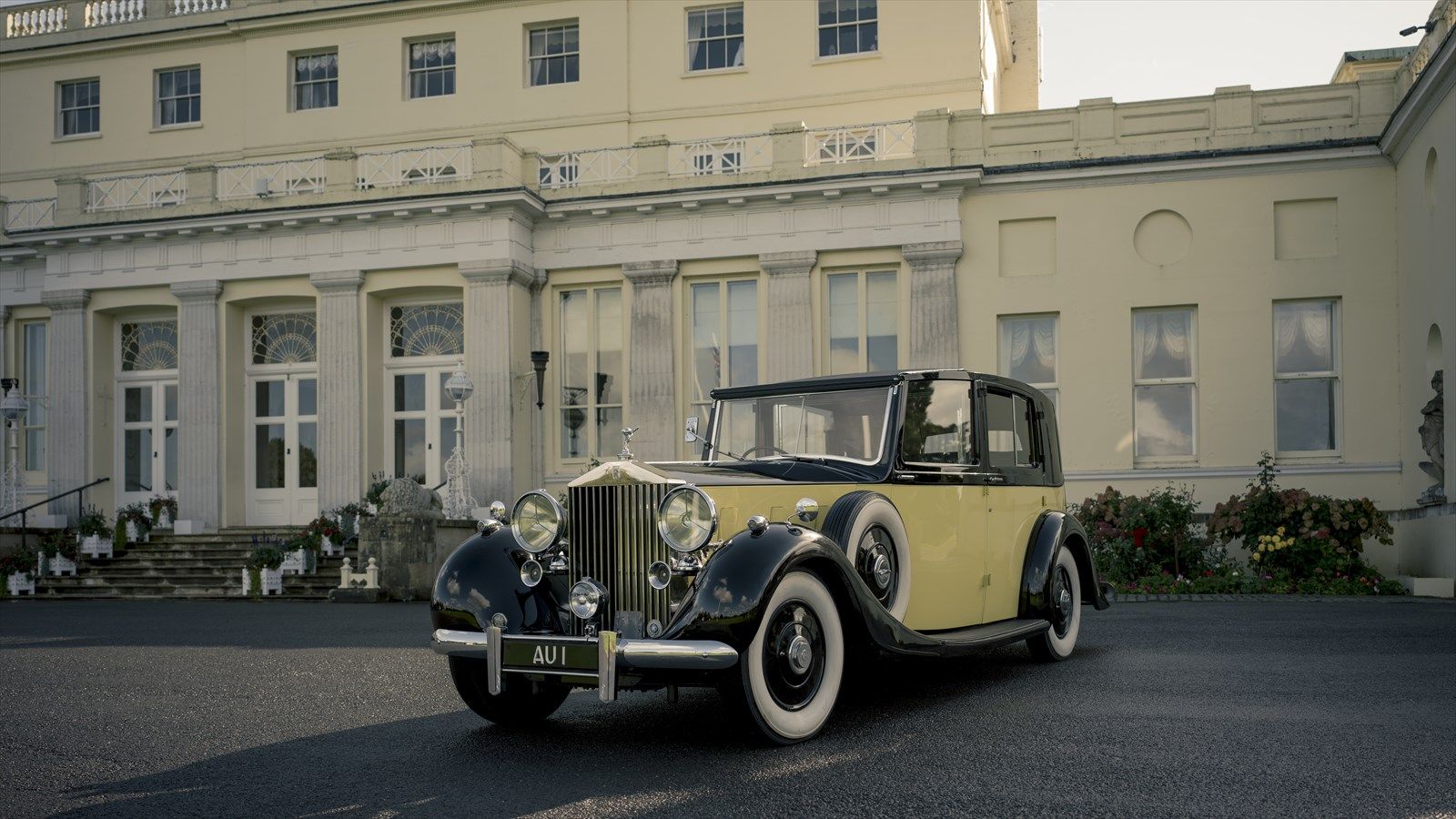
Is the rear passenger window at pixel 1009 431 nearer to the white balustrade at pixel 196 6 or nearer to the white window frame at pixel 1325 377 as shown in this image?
the white window frame at pixel 1325 377

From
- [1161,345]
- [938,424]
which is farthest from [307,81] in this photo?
[938,424]

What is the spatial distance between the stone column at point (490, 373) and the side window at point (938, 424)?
13570mm

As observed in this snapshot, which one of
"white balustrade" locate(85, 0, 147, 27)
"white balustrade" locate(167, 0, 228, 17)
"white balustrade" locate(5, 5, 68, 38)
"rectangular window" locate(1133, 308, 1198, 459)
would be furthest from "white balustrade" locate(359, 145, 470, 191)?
"rectangular window" locate(1133, 308, 1198, 459)

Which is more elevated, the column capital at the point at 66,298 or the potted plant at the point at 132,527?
the column capital at the point at 66,298

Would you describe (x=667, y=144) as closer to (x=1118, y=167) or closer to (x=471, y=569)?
(x=1118, y=167)

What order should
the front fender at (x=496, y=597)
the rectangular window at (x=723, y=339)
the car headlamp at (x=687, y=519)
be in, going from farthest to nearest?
the rectangular window at (x=723, y=339) → the front fender at (x=496, y=597) → the car headlamp at (x=687, y=519)

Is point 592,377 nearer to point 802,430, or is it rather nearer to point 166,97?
point 166,97

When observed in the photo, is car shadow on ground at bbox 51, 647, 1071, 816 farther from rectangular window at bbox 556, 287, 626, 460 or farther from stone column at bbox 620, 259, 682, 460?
rectangular window at bbox 556, 287, 626, 460

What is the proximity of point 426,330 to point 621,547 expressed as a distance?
16633 mm

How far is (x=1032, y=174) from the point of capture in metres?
19.3

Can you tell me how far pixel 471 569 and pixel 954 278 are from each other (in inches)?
573

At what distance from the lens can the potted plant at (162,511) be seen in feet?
70.7

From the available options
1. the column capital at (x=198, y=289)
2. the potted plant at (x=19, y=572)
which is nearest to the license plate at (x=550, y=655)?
the potted plant at (x=19, y=572)

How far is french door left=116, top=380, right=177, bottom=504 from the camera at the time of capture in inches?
898
